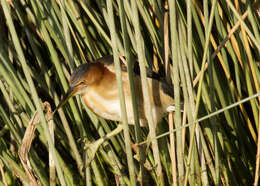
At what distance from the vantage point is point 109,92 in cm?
155

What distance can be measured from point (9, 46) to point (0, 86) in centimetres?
40

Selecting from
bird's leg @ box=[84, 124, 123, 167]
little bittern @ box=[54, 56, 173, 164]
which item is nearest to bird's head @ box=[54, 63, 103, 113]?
little bittern @ box=[54, 56, 173, 164]

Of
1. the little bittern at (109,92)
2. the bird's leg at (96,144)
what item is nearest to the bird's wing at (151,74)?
the little bittern at (109,92)

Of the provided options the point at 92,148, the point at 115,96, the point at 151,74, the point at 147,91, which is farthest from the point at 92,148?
the point at 147,91

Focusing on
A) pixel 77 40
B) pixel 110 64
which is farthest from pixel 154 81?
pixel 77 40

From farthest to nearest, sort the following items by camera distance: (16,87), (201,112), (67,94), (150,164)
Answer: (150,164)
(201,112)
(67,94)
(16,87)

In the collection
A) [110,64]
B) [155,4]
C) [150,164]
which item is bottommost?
[150,164]

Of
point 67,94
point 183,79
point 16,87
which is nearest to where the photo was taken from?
point 183,79

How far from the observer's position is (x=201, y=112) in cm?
151

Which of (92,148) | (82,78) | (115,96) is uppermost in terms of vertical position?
(82,78)

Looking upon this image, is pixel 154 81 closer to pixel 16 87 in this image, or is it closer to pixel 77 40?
pixel 77 40

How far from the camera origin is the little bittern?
147cm

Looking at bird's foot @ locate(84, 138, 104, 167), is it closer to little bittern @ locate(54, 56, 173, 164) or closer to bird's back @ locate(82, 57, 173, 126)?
little bittern @ locate(54, 56, 173, 164)

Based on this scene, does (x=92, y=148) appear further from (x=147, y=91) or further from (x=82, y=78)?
(x=147, y=91)
